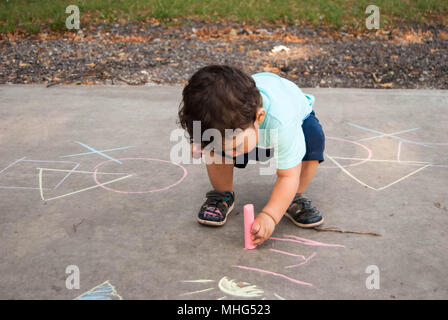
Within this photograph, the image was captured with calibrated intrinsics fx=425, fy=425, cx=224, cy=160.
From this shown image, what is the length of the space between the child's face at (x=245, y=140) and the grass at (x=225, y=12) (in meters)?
4.13

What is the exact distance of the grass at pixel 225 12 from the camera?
5.19 metres

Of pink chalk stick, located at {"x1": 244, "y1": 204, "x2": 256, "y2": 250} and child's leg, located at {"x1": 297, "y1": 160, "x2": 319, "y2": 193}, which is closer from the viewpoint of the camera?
pink chalk stick, located at {"x1": 244, "y1": 204, "x2": 256, "y2": 250}

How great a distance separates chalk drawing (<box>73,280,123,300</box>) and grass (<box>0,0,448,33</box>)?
4.50 m

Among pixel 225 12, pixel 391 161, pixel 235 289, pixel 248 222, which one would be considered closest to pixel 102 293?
pixel 235 289

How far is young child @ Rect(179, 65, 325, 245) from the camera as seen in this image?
124 cm

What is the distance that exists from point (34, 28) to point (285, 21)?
300cm

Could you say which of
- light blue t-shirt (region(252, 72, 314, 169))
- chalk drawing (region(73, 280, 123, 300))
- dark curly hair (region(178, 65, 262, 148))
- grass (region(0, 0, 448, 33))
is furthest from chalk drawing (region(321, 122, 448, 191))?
grass (region(0, 0, 448, 33))

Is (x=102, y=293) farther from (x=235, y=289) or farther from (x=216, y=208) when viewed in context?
(x=216, y=208)

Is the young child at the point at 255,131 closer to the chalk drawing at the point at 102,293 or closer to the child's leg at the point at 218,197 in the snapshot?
the child's leg at the point at 218,197

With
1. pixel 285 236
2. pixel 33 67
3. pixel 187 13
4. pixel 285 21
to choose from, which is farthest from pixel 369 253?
pixel 187 13

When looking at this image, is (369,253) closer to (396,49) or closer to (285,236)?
(285,236)

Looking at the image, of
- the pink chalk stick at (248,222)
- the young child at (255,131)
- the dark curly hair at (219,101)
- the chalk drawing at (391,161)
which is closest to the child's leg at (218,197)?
the young child at (255,131)

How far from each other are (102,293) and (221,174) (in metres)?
0.65

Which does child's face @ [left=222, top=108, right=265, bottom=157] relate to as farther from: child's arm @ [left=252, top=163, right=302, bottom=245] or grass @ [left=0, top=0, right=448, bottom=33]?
grass @ [left=0, top=0, right=448, bottom=33]
